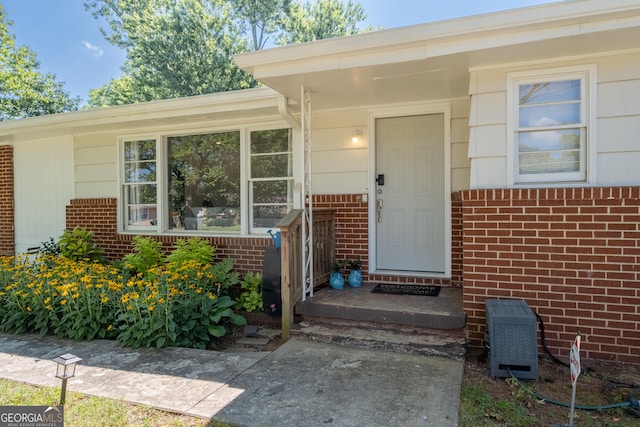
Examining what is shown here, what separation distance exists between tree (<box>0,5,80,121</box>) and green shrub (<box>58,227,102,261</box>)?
43.2ft

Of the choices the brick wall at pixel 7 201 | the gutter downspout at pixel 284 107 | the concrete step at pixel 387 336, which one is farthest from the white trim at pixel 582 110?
the brick wall at pixel 7 201

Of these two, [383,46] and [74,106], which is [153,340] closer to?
[383,46]

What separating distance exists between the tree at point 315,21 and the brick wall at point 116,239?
1447 cm

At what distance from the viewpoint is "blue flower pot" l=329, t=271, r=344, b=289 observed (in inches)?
180

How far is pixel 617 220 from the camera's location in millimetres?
3174

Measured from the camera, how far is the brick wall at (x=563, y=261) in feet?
10.4

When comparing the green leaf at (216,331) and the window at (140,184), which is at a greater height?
the window at (140,184)

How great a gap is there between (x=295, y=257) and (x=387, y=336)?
3.93ft

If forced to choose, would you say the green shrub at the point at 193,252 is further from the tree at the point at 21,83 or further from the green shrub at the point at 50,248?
the tree at the point at 21,83

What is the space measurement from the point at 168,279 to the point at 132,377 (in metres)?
1.29

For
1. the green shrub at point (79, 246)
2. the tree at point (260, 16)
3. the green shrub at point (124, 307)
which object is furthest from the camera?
the tree at point (260, 16)

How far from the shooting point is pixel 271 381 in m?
2.89

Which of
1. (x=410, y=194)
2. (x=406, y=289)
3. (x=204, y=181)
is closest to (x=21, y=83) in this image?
(x=204, y=181)

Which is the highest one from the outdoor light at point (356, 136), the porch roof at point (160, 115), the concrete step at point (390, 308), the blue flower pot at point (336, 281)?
the porch roof at point (160, 115)
